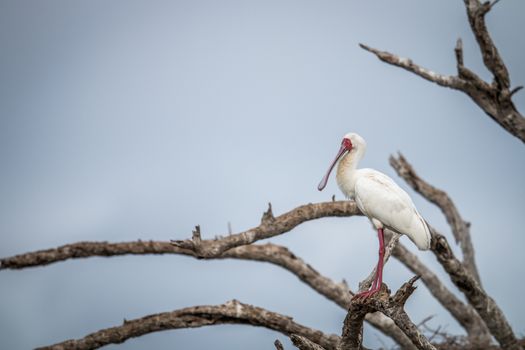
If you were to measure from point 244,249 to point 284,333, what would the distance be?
1.90 meters

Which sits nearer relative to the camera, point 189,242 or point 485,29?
point 189,242

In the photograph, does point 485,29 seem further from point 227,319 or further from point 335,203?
point 227,319

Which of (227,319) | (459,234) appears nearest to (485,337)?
(459,234)

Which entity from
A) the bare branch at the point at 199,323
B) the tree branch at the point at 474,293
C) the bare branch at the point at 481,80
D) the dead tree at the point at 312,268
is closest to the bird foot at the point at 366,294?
the dead tree at the point at 312,268

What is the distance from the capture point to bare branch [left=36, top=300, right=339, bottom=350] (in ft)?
36.6

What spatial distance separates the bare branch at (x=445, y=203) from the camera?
49.5 feet

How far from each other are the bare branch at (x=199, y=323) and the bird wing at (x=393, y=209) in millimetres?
2670

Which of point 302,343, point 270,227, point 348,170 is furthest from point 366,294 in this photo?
point 270,227

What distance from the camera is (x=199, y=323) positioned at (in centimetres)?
1126

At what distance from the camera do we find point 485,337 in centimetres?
1484

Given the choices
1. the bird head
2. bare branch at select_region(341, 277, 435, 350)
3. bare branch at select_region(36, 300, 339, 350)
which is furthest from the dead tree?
the bird head

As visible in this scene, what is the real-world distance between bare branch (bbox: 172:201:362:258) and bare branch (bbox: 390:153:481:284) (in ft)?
11.3

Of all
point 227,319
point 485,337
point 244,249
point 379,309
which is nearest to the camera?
point 379,309

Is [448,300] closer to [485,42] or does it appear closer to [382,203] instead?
[485,42]
